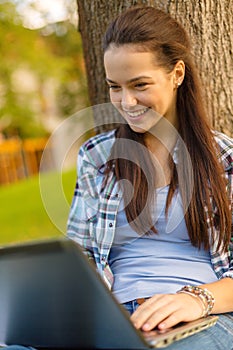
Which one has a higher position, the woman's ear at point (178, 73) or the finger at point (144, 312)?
the woman's ear at point (178, 73)

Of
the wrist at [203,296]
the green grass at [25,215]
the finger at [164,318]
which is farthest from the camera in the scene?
the green grass at [25,215]

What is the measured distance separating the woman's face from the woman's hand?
0.59 meters

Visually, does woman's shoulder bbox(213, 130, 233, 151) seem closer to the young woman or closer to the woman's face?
the young woman

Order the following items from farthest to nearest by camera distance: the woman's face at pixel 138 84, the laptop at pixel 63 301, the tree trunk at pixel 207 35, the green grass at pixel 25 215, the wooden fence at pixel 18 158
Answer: the wooden fence at pixel 18 158 < the green grass at pixel 25 215 < the tree trunk at pixel 207 35 < the woman's face at pixel 138 84 < the laptop at pixel 63 301

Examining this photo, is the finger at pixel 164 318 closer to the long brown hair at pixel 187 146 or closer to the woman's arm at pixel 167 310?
the woman's arm at pixel 167 310

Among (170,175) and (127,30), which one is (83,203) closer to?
(170,175)

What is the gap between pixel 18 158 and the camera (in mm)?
17438

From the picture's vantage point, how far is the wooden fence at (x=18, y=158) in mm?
16797

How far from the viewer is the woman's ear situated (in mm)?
2006

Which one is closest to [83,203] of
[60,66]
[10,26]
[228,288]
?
[228,288]

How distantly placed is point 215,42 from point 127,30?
557 mm

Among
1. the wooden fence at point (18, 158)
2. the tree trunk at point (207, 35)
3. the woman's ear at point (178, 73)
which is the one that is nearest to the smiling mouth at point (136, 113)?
the woman's ear at point (178, 73)

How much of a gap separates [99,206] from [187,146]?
354 millimetres

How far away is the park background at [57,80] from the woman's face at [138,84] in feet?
1.19
